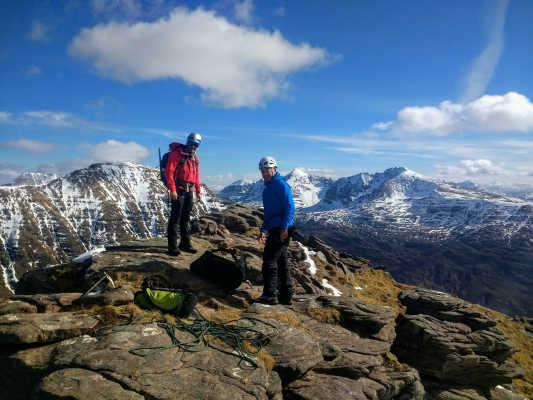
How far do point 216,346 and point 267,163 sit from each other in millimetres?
7666

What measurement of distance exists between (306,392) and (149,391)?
16.0 feet

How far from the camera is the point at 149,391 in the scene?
21.9ft

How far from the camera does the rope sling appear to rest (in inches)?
332

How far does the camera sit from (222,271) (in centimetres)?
1479

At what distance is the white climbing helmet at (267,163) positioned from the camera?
13867mm

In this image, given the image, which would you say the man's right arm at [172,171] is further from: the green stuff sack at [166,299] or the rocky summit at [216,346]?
the green stuff sack at [166,299]

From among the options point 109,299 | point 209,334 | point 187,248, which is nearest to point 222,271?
point 187,248

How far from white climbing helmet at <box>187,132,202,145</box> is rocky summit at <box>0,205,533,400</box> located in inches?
241

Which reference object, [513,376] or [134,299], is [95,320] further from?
[513,376]

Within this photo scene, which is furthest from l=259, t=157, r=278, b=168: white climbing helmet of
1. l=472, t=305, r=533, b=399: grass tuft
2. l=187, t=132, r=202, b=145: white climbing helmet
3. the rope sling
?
l=472, t=305, r=533, b=399: grass tuft

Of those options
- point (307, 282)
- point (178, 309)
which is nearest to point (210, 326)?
point (178, 309)

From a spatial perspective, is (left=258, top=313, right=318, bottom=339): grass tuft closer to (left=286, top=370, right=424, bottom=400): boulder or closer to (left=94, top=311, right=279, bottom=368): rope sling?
(left=94, top=311, right=279, bottom=368): rope sling

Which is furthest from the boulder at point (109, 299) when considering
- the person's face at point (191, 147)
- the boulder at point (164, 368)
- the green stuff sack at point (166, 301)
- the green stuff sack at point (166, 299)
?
the person's face at point (191, 147)

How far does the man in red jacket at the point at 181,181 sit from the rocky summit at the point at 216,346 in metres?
1.77
